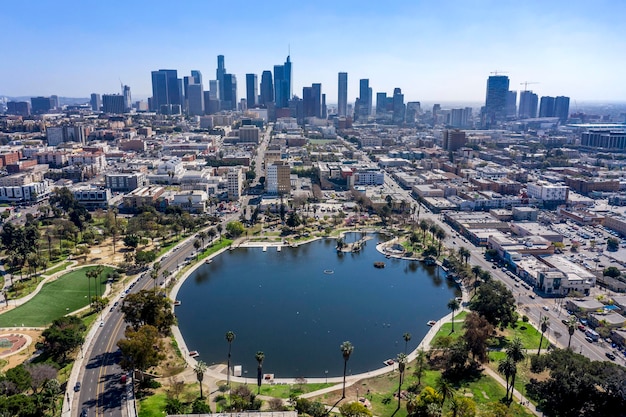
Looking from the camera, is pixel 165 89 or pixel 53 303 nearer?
pixel 53 303

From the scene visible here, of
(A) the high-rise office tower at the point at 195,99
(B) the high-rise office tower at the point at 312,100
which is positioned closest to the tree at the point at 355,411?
(B) the high-rise office tower at the point at 312,100

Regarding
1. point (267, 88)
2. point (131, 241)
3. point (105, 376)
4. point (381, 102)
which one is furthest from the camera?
point (381, 102)

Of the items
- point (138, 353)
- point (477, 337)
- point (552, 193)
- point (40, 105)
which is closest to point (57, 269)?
point (138, 353)

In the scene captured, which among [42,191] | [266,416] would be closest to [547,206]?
[266,416]

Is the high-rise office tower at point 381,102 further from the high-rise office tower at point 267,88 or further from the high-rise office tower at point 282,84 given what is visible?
the high-rise office tower at point 267,88

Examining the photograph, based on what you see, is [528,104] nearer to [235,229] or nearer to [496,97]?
[496,97]

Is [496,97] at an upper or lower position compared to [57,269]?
upper
